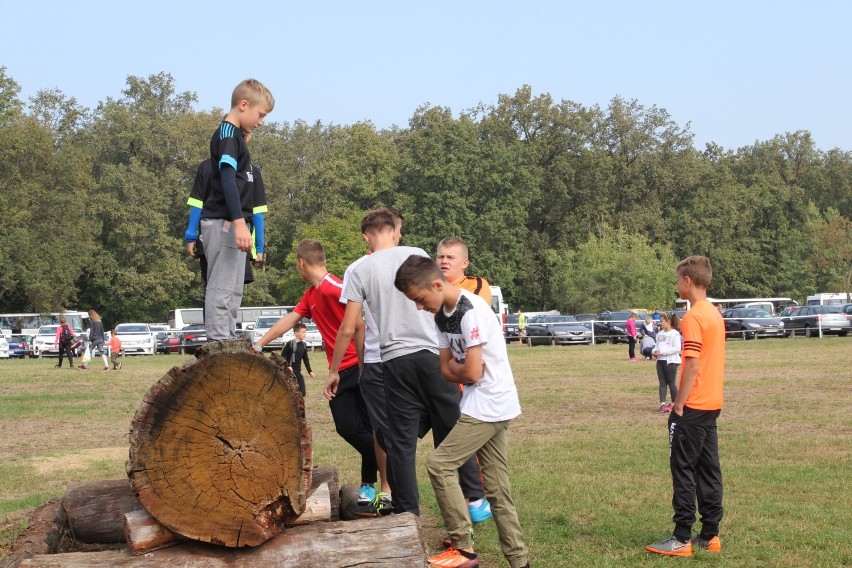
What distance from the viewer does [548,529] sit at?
7688mm

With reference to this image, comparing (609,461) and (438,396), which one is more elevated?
(438,396)

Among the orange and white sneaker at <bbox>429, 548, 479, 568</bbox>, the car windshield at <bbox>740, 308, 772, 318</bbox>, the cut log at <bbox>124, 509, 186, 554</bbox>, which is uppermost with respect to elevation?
the car windshield at <bbox>740, 308, 772, 318</bbox>

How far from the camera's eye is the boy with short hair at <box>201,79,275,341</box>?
640 centimetres

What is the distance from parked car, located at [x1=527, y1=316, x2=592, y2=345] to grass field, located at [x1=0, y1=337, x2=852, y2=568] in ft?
76.9

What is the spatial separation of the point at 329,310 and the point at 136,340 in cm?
4170

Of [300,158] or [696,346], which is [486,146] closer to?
[300,158]

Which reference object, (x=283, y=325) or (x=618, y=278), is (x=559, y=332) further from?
(x=283, y=325)

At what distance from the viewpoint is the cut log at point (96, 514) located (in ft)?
23.1

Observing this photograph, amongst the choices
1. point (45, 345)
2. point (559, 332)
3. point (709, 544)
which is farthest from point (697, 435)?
point (45, 345)

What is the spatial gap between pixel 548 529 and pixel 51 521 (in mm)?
3539

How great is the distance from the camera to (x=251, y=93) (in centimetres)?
644

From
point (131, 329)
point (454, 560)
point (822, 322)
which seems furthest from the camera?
point (131, 329)

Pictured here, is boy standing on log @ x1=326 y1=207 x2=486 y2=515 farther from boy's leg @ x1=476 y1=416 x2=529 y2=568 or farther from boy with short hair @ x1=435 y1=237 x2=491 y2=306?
boy with short hair @ x1=435 y1=237 x2=491 y2=306

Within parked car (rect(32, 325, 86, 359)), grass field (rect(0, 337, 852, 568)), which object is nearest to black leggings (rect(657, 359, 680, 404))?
grass field (rect(0, 337, 852, 568))
